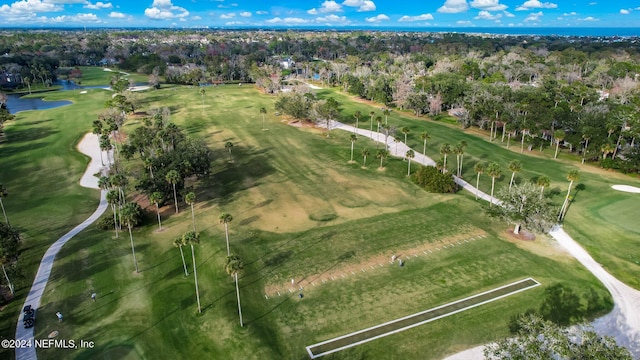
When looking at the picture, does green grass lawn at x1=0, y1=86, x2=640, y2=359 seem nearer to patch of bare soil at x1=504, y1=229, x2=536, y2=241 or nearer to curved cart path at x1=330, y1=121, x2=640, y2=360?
patch of bare soil at x1=504, y1=229, x2=536, y2=241

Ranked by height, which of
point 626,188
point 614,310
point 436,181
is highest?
point 436,181

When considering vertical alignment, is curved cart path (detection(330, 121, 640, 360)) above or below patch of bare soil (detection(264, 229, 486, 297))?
below

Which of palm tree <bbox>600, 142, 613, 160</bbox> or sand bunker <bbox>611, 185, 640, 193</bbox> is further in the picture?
palm tree <bbox>600, 142, 613, 160</bbox>

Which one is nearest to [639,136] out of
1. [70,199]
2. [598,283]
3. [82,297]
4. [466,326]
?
[598,283]

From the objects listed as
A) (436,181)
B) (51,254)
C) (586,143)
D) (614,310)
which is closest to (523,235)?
(614,310)

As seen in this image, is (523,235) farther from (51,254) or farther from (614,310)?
(51,254)

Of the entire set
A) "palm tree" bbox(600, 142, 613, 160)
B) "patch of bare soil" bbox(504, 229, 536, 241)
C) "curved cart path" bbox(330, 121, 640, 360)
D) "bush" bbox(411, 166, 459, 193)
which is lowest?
"curved cart path" bbox(330, 121, 640, 360)

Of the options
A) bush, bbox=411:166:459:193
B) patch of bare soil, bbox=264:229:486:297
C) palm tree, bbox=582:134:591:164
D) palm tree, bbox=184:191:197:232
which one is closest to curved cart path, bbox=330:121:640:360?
patch of bare soil, bbox=264:229:486:297
